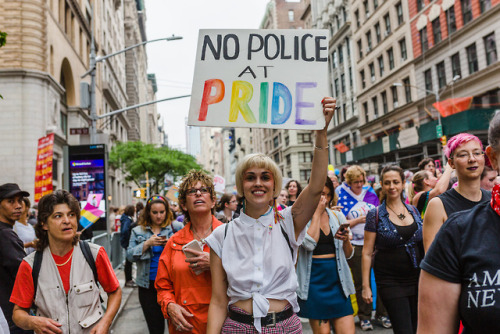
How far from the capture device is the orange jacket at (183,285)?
3.52m

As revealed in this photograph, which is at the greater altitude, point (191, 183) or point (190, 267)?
point (191, 183)

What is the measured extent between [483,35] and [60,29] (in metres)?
25.9

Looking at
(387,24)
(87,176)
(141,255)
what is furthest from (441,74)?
(141,255)

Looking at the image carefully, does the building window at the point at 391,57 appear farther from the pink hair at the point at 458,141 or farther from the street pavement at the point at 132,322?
the pink hair at the point at 458,141

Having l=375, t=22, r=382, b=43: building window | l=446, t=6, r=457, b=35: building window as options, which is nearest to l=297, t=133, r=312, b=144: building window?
l=375, t=22, r=382, b=43: building window

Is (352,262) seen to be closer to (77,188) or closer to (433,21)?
(77,188)

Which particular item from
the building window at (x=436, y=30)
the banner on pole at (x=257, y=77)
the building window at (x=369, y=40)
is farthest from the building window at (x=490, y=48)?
the banner on pole at (x=257, y=77)

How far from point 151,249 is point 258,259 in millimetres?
2826

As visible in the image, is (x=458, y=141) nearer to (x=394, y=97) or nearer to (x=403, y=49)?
(x=403, y=49)

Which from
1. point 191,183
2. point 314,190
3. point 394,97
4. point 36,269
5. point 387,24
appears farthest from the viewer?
point 387,24

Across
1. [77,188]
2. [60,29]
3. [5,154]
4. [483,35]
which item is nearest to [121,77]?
[60,29]

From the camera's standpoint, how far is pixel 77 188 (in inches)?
517

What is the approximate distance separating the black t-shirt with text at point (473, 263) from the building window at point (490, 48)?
29.8 m

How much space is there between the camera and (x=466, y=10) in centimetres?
2953
